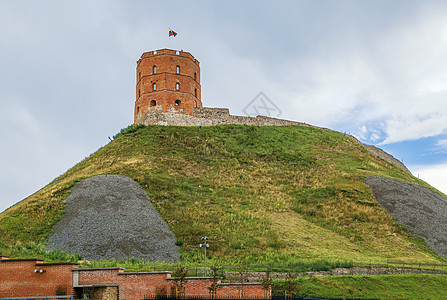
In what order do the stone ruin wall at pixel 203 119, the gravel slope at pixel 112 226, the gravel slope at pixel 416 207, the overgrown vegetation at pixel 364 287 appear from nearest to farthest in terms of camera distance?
the overgrown vegetation at pixel 364 287
the gravel slope at pixel 112 226
the gravel slope at pixel 416 207
the stone ruin wall at pixel 203 119

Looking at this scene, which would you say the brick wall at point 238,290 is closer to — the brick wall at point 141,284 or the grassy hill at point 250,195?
the brick wall at point 141,284

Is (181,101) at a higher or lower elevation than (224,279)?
higher

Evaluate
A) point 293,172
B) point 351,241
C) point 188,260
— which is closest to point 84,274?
point 188,260

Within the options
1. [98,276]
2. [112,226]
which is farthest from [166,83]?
[98,276]

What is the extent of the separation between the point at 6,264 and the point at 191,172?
23431 mm

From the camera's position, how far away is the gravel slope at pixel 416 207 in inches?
1352

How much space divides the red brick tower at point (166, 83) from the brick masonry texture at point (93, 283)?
32.8 m

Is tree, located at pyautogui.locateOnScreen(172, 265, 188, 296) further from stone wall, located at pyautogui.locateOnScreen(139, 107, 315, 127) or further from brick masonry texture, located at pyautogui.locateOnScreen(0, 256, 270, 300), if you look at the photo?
stone wall, located at pyautogui.locateOnScreen(139, 107, 315, 127)

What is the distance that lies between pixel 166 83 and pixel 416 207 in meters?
29.9

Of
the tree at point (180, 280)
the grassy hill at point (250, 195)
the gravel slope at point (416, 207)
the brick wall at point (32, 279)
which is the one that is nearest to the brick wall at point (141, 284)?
the tree at point (180, 280)

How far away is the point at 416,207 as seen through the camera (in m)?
37.9

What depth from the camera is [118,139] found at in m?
48.7

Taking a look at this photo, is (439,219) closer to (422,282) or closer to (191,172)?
(422,282)

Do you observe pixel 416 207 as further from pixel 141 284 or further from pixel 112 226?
pixel 141 284
